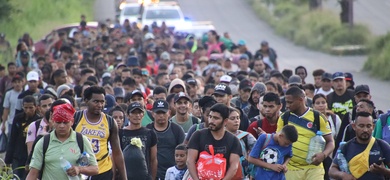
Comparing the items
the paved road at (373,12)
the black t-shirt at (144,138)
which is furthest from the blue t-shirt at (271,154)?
the paved road at (373,12)

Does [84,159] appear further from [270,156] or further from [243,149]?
[243,149]

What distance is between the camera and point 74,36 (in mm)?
37188

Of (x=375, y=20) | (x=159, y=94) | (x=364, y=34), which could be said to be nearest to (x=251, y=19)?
(x=375, y=20)

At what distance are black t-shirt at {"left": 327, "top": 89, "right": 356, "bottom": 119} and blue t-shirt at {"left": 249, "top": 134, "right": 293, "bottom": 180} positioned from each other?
203 inches

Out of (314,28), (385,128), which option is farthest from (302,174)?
(314,28)

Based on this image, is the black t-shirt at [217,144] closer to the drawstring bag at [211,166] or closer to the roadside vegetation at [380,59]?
the drawstring bag at [211,166]

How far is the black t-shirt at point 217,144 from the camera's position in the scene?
442 inches

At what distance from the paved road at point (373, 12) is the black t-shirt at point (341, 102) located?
104ft

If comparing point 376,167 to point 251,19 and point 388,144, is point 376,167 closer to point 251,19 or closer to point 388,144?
point 388,144

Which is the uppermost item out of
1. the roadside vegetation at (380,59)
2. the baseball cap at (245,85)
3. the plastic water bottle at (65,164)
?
the roadside vegetation at (380,59)

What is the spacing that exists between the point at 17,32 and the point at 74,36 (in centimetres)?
750

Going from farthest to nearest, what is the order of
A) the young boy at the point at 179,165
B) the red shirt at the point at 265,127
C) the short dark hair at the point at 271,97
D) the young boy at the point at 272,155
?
1. the red shirt at the point at 265,127
2. the short dark hair at the point at 271,97
3. the young boy at the point at 179,165
4. the young boy at the point at 272,155

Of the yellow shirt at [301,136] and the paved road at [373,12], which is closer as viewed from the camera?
the yellow shirt at [301,136]

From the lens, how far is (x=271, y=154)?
1165 centimetres
